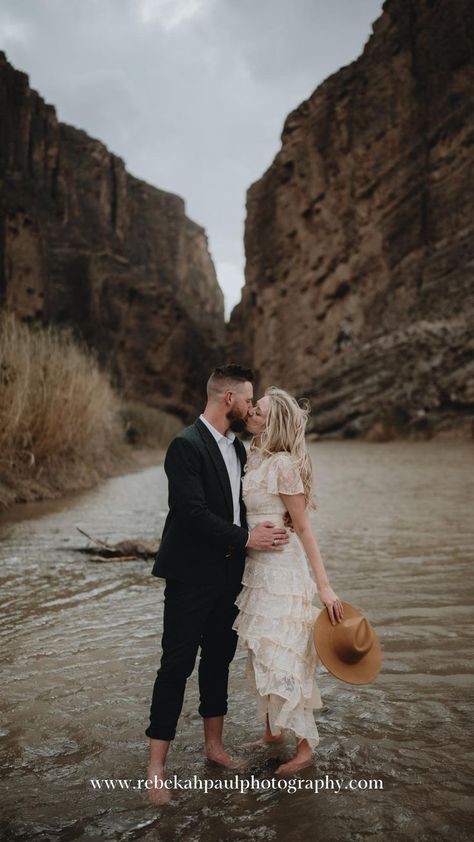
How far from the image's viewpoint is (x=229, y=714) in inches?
110

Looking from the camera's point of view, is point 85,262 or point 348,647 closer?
point 348,647

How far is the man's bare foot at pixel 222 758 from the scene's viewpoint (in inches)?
92.0

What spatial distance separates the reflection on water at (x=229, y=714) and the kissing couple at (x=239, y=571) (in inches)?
7.6

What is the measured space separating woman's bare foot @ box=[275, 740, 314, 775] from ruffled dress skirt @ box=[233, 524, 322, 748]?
50 mm

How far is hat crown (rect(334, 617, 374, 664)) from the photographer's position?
2326 mm

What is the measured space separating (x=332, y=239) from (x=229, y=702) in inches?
1171

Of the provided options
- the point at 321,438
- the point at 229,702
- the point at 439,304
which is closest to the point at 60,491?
the point at 229,702

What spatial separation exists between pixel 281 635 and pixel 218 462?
0.67 meters

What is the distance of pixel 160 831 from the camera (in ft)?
6.30

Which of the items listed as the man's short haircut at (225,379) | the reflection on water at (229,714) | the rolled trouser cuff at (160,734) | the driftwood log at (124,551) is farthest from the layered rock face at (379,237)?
the rolled trouser cuff at (160,734)

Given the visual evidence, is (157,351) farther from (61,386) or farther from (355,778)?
(355,778)

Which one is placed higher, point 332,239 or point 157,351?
point 332,239

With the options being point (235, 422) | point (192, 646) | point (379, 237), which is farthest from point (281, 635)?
point (379, 237)

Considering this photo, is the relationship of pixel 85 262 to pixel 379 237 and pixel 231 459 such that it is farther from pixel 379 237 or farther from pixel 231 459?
pixel 231 459
